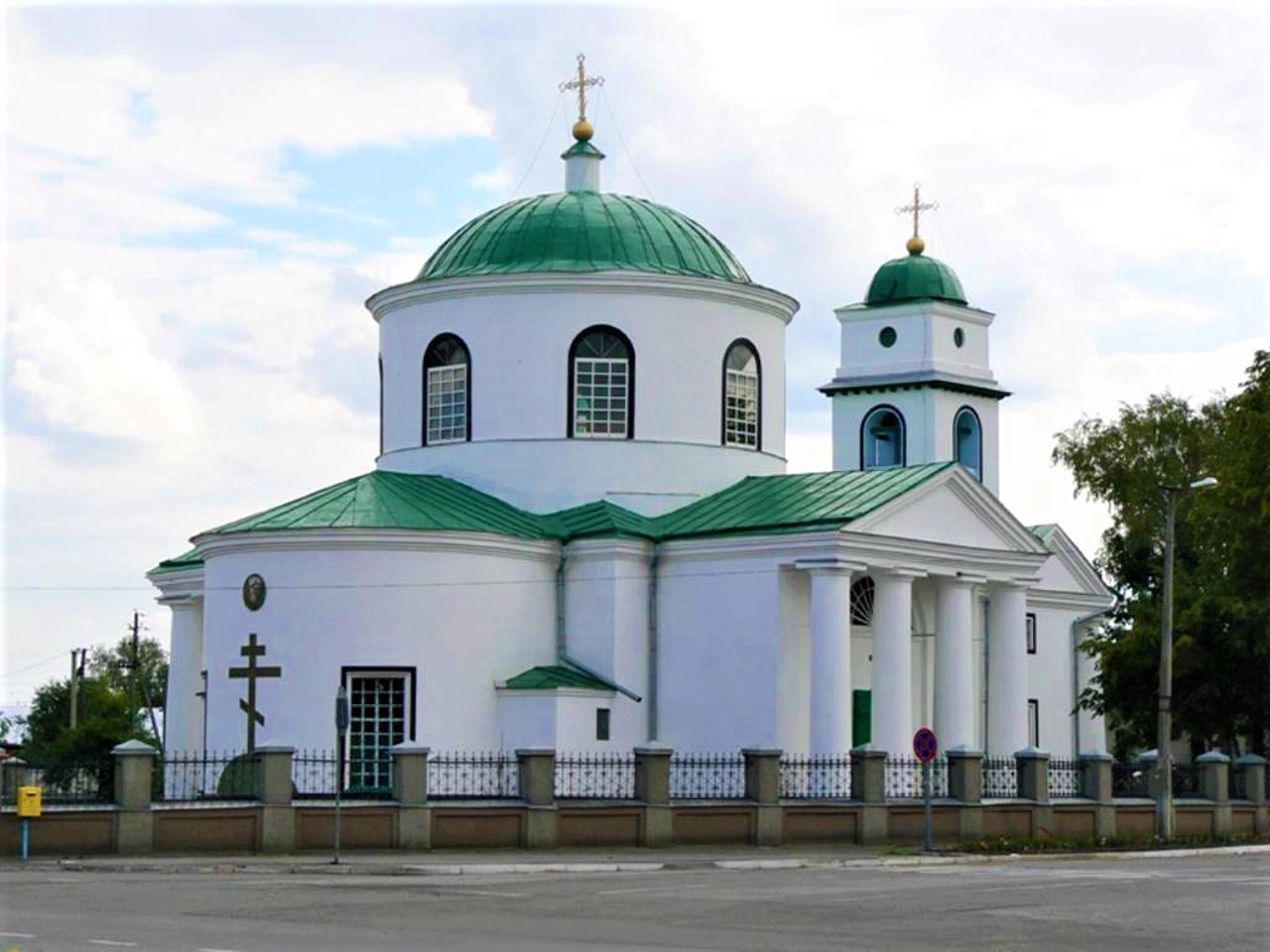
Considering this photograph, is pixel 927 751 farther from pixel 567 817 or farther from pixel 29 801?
pixel 29 801

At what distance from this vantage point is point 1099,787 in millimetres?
38344

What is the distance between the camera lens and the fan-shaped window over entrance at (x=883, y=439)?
56.8 metres

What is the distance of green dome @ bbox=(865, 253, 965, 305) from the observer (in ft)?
190

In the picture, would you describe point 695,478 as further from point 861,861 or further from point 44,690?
point 44,690

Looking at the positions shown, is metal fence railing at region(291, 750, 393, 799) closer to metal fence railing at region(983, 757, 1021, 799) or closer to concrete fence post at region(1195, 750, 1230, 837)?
metal fence railing at region(983, 757, 1021, 799)

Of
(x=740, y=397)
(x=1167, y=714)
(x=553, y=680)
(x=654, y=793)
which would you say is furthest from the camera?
(x=740, y=397)

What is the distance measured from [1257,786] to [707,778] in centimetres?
1147

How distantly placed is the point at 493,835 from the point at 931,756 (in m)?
6.40

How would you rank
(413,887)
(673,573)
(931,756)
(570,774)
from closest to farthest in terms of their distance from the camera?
(413,887) → (931,756) → (570,774) → (673,573)

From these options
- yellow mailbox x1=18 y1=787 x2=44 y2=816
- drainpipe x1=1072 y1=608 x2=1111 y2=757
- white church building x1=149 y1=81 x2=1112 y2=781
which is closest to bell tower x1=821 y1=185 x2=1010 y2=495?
drainpipe x1=1072 y1=608 x2=1111 y2=757

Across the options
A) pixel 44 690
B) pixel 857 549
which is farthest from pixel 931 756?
pixel 44 690

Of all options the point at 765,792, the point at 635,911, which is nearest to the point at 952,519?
the point at 765,792

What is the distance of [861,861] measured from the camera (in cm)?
3034

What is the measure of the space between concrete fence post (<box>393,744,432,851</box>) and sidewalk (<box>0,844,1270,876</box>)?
1.41 feet
